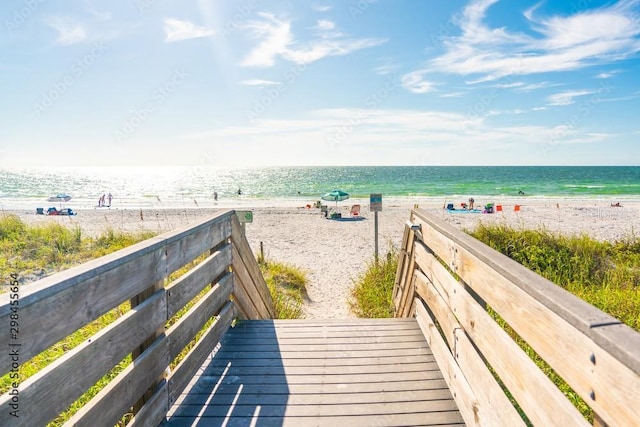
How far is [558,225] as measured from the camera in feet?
63.2

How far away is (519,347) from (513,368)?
3.4 inches

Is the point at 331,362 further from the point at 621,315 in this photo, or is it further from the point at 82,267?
the point at 621,315

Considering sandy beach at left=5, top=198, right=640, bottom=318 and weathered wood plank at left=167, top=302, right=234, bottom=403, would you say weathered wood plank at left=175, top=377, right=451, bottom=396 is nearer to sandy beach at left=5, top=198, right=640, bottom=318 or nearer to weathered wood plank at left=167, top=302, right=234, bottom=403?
weathered wood plank at left=167, top=302, right=234, bottom=403

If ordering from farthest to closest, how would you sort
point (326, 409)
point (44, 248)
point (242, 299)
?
point (44, 248), point (242, 299), point (326, 409)

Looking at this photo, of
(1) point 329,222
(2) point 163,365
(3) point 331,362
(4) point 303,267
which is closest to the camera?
(2) point 163,365

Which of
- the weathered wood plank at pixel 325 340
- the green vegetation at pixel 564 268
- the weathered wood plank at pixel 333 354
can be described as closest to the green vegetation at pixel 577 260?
the green vegetation at pixel 564 268

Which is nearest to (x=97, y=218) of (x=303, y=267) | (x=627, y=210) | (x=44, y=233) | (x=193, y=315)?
(x=44, y=233)

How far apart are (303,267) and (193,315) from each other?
852cm

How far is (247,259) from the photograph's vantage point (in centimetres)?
414

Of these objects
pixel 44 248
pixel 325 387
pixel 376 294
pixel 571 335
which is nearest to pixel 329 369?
pixel 325 387

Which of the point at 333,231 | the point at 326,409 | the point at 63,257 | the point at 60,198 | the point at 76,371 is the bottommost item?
the point at 333,231

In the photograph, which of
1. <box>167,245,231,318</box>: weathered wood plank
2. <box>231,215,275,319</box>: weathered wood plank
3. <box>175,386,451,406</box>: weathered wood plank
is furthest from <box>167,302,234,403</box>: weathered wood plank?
<box>231,215,275,319</box>: weathered wood plank

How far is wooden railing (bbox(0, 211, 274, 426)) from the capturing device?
3.87ft

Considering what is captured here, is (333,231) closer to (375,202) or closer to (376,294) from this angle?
(375,202)
